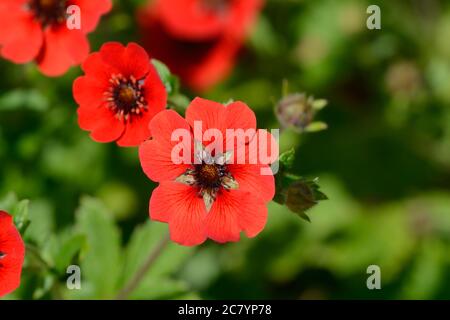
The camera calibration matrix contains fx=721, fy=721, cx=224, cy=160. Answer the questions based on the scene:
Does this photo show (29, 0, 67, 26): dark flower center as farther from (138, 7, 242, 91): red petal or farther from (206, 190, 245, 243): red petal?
(138, 7, 242, 91): red petal

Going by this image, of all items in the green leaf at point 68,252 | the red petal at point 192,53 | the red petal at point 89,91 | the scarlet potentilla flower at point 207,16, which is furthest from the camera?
the red petal at point 192,53

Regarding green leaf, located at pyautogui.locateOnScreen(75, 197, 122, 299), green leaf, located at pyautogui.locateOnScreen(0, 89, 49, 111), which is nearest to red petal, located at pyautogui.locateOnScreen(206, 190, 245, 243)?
green leaf, located at pyautogui.locateOnScreen(75, 197, 122, 299)

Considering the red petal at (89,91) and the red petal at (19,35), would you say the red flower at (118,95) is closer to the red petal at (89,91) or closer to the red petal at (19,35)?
the red petal at (89,91)

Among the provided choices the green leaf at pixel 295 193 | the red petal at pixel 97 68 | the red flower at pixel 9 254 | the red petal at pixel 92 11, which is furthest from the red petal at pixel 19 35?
the green leaf at pixel 295 193

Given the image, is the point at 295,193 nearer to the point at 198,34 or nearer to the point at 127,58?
the point at 127,58

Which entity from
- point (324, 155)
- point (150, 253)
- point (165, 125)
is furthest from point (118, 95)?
point (324, 155)

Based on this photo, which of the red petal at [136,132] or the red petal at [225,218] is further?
the red petal at [136,132]
